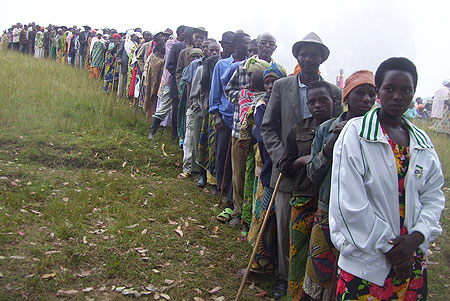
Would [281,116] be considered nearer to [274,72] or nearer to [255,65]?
[274,72]

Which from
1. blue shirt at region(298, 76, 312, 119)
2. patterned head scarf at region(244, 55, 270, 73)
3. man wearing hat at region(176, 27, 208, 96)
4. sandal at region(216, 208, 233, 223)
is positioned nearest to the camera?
blue shirt at region(298, 76, 312, 119)

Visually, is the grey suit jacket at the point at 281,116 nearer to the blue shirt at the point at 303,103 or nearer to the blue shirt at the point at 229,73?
the blue shirt at the point at 303,103

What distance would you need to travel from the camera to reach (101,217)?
4957mm

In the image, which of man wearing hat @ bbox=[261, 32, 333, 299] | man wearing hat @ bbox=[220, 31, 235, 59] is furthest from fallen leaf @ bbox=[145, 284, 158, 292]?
man wearing hat @ bbox=[220, 31, 235, 59]

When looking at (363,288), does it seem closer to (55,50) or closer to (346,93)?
(346,93)

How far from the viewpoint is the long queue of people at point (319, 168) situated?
78.8 inches

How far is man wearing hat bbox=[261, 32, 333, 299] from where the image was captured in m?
3.44

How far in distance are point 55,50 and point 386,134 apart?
2041cm

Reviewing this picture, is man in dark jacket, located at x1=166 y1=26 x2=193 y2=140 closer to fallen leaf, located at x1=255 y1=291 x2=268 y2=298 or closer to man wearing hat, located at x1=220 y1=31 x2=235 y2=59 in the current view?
man wearing hat, located at x1=220 y1=31 x2=235 y2=59

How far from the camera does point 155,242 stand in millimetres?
4543

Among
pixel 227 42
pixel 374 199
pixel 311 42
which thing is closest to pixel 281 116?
pixel 311 42

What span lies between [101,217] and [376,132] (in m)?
3.82

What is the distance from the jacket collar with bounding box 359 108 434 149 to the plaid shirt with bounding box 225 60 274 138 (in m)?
2.98

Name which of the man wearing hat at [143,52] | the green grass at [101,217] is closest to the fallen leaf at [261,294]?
the green grass at [101,217]
